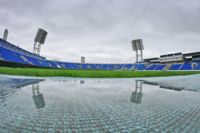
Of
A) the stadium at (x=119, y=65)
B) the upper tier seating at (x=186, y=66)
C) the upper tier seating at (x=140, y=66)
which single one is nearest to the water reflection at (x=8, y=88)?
the stadium at (x=119, y=65)

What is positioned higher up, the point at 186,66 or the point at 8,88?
the point at 186,66

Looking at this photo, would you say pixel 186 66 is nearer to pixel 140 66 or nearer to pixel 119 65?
pixel 140 66

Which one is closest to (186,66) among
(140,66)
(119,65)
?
(140,66)

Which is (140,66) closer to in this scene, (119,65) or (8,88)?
(119,65)

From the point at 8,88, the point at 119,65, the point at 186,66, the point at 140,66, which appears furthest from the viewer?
the point at 119,65

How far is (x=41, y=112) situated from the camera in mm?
3689

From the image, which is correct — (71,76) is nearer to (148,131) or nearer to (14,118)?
(14,118)

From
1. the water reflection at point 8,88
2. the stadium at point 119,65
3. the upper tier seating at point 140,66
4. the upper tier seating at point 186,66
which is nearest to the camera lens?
the water reflection at point 8,88

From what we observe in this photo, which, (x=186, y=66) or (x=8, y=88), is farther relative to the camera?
(x=186, y=66)

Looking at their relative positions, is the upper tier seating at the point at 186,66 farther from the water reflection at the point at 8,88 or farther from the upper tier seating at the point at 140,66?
the water reflection at the point at 8,88

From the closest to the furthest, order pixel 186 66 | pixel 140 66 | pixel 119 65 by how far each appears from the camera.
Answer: pixel 186 66 < pixel 140 66 < pixel 119 65

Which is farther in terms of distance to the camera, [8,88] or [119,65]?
[119,65]

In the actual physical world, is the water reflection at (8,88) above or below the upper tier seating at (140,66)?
below

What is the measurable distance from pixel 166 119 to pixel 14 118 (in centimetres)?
344
